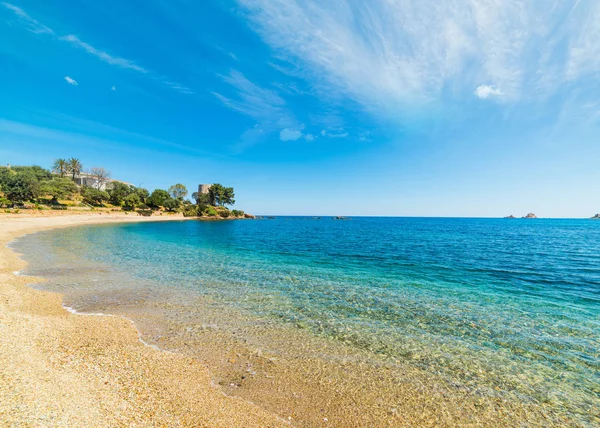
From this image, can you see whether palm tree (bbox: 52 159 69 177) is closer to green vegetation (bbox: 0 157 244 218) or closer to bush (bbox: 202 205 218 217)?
green vegetation (bbox: 0 157 244 218)

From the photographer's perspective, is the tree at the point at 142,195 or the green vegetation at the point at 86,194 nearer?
the green vegetation at the point at 86,194

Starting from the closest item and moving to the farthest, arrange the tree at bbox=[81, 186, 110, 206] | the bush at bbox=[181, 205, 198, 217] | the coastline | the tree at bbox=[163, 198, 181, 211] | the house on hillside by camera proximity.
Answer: the coastline → the tree at bbox=[81, 186, 110, 206] → the tree at bbox=[163, 198, 181, 211] → the house on hillside → the bush at bbox=[181, 205, 198, 217]

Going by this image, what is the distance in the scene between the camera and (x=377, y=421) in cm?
561

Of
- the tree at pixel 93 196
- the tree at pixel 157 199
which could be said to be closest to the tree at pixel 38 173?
the tree at pixel 93 196

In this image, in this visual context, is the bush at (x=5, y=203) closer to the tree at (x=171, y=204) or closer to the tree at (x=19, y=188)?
the tree at (x=19, y=188)

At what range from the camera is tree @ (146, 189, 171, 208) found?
123600mm

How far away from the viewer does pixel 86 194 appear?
103 meters

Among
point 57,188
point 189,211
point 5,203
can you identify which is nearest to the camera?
point 5,203

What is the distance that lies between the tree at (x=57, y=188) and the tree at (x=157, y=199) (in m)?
29.2

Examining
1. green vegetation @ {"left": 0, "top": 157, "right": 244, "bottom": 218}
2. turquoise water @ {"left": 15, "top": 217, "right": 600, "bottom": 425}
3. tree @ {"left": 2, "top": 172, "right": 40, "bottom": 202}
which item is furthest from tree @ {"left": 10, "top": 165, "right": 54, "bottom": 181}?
turquoise water @ {"left": 15, "top": 217, "right": 600, "bottom": 425}

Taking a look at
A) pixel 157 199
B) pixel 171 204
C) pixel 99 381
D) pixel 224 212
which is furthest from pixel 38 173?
pixel 99 381

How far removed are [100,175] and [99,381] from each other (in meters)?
174

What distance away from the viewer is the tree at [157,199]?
124 m

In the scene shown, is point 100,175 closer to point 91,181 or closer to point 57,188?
point 91,181
